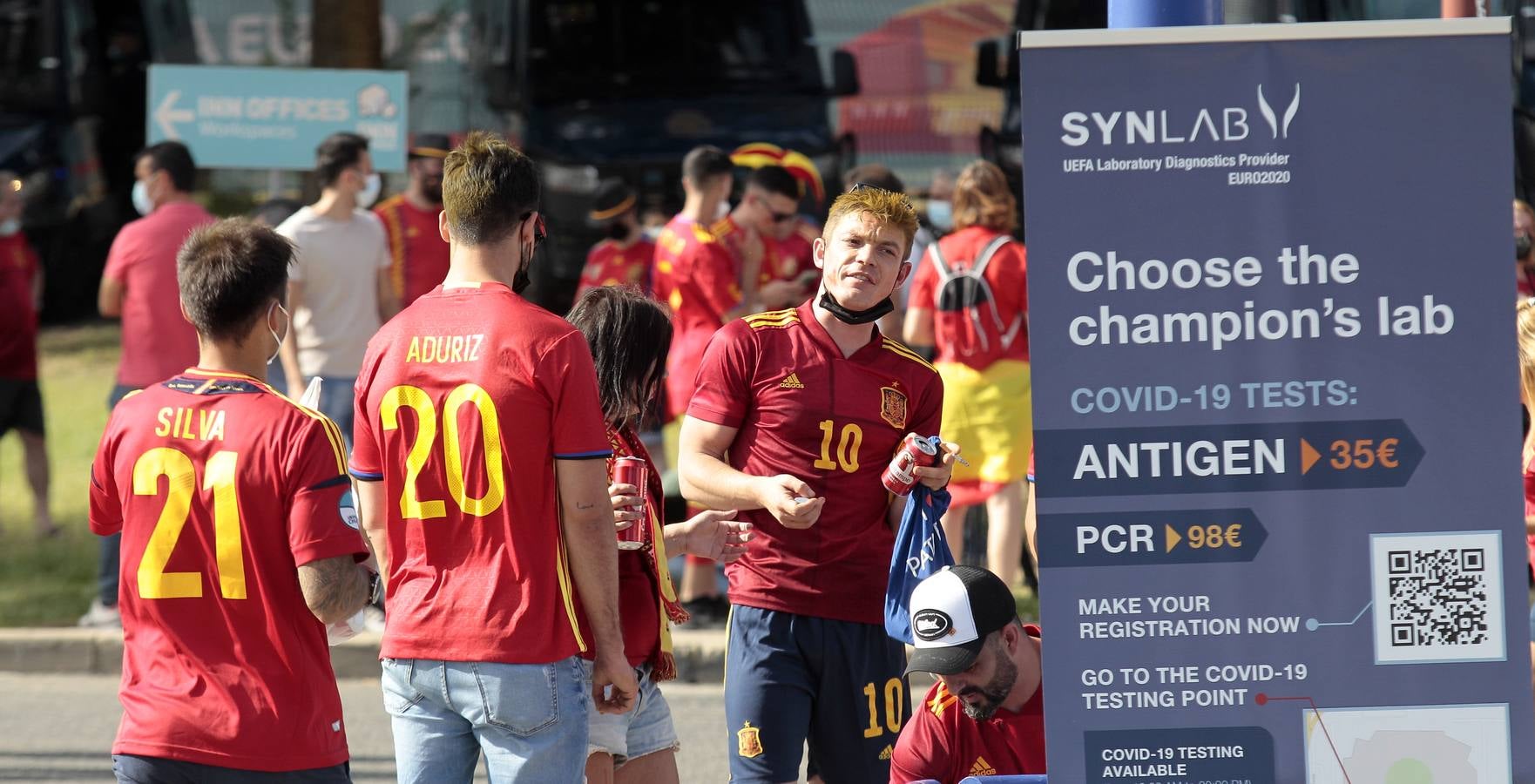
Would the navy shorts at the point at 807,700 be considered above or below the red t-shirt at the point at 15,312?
below

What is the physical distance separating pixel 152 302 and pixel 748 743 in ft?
16.0

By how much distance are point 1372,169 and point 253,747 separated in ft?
7.85

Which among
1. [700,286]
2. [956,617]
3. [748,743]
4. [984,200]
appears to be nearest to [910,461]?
[956,617]

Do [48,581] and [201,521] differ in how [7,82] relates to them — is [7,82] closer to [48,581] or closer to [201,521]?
[48,581]

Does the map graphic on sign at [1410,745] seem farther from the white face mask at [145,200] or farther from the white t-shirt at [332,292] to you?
the white face mask at [145,200]

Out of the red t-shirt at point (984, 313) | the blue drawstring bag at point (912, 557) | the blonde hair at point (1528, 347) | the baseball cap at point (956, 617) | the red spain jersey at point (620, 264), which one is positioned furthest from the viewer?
the red spain jersey at point (620, 264)

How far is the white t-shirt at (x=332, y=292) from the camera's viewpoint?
852 centimetres

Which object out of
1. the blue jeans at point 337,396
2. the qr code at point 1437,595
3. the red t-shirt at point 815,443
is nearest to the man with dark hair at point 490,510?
the red t-shirt at point 815,443

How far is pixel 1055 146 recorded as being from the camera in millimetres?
3039

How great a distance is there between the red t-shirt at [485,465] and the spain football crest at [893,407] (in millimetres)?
1177

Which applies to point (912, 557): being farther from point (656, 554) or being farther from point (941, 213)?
point (941, 213)

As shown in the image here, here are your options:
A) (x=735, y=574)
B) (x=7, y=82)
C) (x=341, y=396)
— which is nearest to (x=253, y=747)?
(x=735, y=574)

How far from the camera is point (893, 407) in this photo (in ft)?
15.3

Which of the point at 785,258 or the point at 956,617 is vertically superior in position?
the point at 785,258
